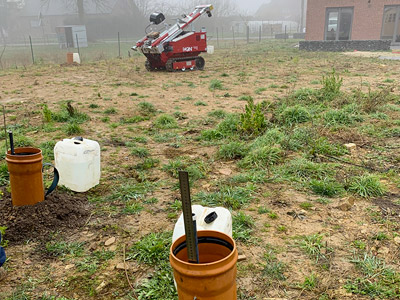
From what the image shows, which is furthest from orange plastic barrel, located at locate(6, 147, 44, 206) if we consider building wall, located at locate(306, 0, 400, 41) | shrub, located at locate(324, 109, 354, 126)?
building wall, located at locate(306, 0, 400, 41)

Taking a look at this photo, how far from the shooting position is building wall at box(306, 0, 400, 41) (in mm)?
24484

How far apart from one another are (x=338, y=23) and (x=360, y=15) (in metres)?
1.46

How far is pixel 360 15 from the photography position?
24.9m

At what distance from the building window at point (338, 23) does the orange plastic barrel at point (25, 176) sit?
2610 centimetres

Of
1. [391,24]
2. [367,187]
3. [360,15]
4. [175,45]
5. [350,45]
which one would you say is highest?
[360,15]

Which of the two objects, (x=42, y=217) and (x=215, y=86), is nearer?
(x=42, y=217)

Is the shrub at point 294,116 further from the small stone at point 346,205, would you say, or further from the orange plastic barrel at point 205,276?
the orange plastic barrel at point 205,276

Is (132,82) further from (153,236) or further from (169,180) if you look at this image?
(153,236)

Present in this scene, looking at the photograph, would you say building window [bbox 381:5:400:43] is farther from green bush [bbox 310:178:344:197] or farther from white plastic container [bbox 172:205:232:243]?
white plastic container [bbox 172:205:232:243]

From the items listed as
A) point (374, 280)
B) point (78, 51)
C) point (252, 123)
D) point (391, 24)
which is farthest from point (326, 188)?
point (391, 24)

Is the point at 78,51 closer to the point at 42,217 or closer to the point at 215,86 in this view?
the point at 215,86

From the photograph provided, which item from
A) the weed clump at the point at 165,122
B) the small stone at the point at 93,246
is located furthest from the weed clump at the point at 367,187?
the weed clump at the point at 165,122

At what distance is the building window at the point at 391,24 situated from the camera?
80.4ft

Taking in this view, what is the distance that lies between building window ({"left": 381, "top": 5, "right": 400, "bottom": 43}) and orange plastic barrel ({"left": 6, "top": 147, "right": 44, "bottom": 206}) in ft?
88.0
